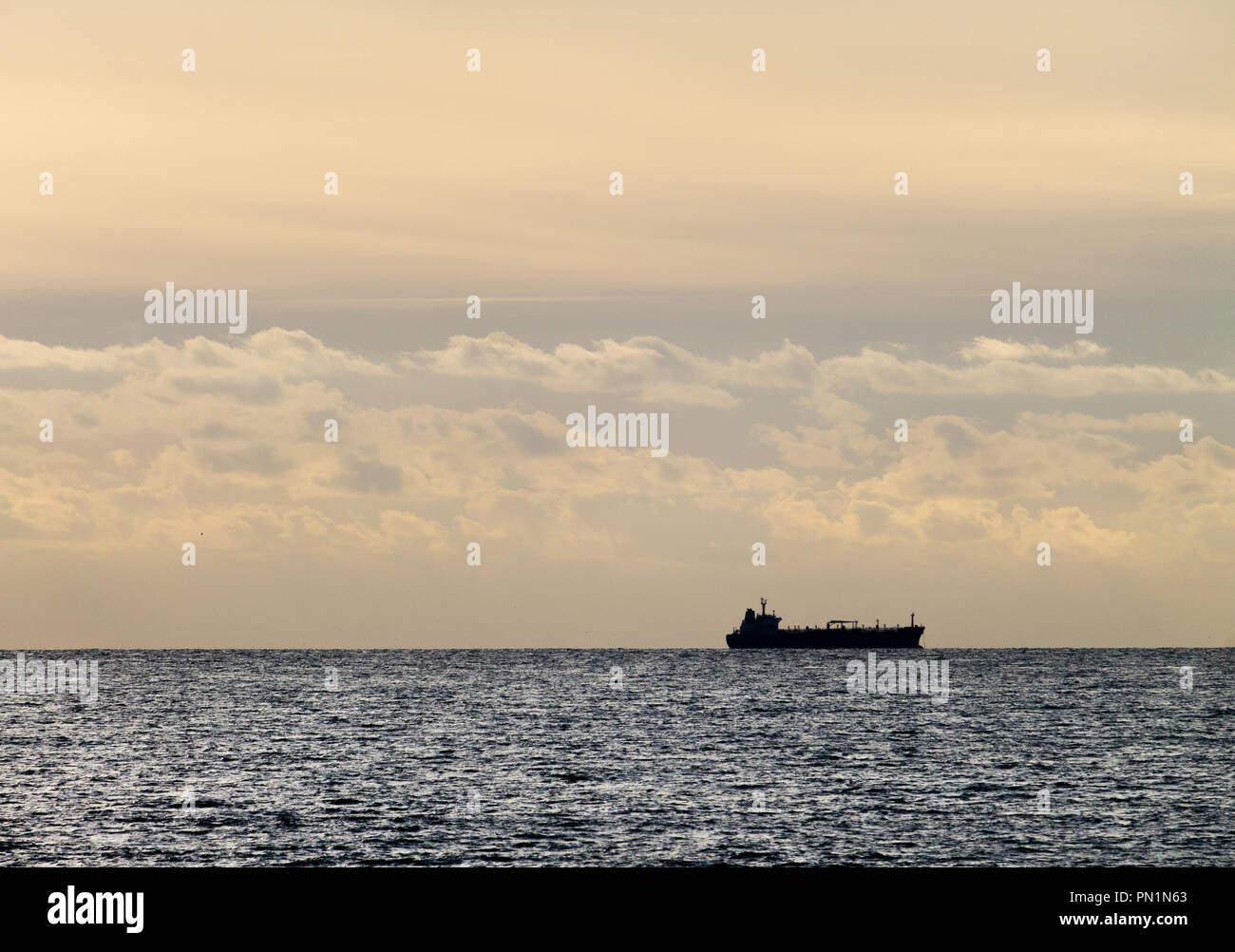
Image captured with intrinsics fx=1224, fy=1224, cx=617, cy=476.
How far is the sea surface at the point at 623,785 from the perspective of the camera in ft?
128

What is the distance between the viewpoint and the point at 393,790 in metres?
53.1

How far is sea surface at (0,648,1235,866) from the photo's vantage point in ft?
128

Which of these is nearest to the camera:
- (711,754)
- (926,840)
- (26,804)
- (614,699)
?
(926,840)

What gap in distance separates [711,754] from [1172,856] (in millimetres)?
31295

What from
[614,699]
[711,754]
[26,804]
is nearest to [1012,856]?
[711,754]

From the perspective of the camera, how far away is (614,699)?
127375 mm

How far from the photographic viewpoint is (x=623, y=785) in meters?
54.0

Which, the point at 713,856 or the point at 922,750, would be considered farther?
the point at 922,750
